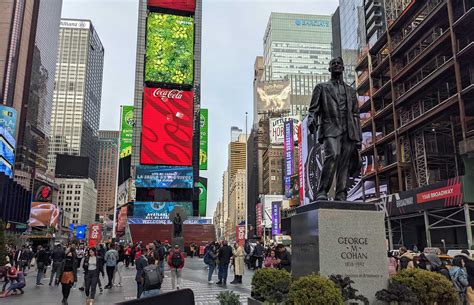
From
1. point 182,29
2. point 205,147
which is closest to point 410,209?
point 182,29

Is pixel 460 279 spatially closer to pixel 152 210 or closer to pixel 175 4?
pixel 152 210

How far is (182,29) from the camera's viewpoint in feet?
238

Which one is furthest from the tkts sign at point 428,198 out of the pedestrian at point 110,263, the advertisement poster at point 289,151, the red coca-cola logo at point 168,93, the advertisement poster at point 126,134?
the advertisement poster at point 126,134

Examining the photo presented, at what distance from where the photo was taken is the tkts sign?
90.5 feet

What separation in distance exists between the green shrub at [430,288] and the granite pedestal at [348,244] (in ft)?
1.90

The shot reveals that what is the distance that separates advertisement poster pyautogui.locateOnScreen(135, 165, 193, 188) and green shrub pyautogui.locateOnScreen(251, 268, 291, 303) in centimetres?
6008

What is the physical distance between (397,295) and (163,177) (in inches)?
2466

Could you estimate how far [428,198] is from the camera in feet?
101

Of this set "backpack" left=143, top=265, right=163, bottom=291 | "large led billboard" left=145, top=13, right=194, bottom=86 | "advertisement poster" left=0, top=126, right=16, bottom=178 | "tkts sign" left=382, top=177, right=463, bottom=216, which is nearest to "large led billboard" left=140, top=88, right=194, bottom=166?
"large led billboard" left=145, top=13, right=194, bottom=86

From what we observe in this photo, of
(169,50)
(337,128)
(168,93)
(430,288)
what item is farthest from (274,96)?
(430,288)

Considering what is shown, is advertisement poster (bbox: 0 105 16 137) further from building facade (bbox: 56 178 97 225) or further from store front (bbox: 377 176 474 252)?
building facade (bbox: 56 178 97 225)

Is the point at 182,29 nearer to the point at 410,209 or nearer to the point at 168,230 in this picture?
the point at 168,230

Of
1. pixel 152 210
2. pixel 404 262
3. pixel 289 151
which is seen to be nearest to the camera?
pixel 404 262

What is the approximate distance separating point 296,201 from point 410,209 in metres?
47.6
